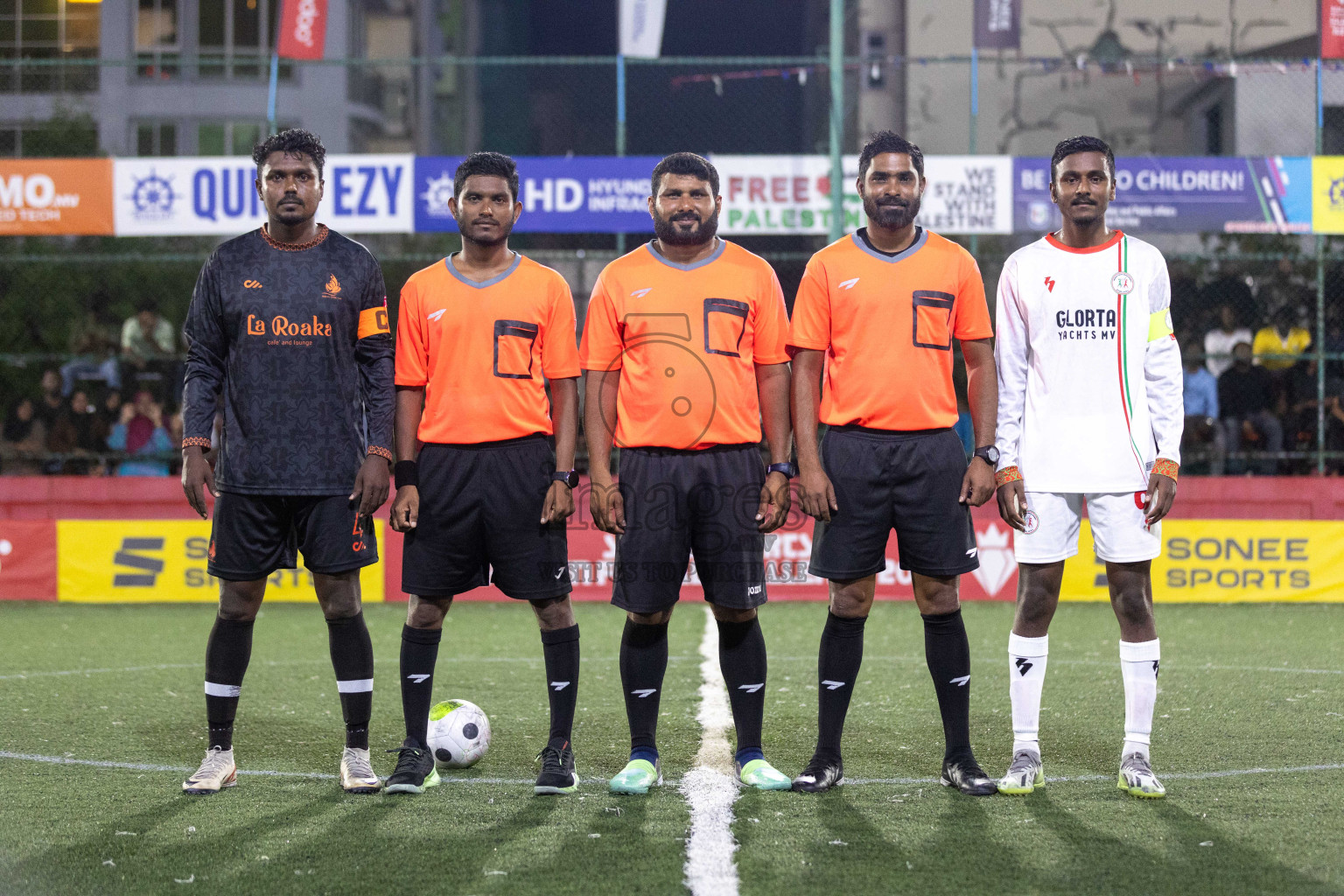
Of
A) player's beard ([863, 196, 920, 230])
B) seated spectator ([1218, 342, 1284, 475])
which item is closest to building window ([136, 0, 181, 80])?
seated spectator ([1218, 342, 1284, 475])

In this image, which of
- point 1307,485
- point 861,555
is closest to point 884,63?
point 1307,485

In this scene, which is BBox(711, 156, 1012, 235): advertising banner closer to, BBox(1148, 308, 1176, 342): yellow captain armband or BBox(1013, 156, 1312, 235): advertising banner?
BBox(1013, 156, 1312, 235): advertising banner

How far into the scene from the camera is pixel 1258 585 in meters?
11.0

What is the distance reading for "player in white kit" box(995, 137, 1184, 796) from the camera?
14.9ft

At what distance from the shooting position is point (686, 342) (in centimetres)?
450

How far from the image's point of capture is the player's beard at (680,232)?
454 cm

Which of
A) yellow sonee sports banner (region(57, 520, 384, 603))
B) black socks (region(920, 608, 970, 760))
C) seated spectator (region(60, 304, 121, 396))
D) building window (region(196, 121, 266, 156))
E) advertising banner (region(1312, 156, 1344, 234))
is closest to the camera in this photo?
black socks (region(920, 608, 970, 760))

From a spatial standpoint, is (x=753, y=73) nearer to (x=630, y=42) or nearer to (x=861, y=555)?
(x=630, y=42)

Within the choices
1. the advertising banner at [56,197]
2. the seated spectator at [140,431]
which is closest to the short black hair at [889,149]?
the seated spectator at [140,431]

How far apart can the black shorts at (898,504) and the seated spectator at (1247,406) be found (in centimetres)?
931

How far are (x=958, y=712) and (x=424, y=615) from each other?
1859mm

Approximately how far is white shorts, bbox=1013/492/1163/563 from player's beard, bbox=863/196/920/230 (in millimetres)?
1027

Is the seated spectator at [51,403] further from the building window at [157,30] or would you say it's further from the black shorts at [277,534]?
the building window at [157,30]

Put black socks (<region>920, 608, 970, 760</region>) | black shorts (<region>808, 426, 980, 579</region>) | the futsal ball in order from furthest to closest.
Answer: the futsal ball
black socks (<region>920, 608, 970, 760</region>)
black shorts (<region>808, 426, 980, 579</region>)
